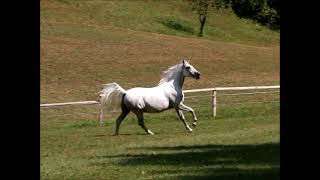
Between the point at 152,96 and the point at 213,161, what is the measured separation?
6443 millimetres

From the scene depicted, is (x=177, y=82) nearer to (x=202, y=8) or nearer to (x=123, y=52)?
(x=123, y=52)

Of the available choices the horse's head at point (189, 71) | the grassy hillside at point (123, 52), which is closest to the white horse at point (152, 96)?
the horse's head at point (189, 71)

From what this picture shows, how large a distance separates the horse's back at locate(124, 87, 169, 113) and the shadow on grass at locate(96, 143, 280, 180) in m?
3.82

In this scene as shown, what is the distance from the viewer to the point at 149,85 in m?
30.4

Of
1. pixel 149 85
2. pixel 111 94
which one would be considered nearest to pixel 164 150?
pixel 111 94

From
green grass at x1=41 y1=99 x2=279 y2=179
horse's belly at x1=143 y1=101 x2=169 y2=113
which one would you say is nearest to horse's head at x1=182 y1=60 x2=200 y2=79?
horse's belly at x1=143 y1=101 x2=169 y2=113

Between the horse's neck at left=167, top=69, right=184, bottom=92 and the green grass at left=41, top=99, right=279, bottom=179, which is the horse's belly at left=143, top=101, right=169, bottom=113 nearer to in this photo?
the horse's neck at left=167, top=69, right=184, bottom=92

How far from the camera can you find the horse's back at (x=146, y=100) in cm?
1602

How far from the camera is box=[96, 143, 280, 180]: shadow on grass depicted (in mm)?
8528

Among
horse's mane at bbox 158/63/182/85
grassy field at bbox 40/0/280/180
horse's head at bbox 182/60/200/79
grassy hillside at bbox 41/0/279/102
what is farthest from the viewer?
grassy hillside at bbox 41/0/279/102
